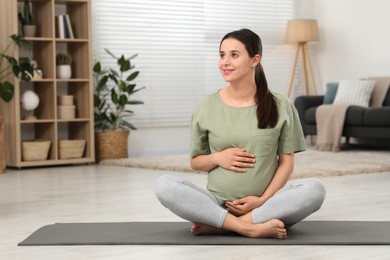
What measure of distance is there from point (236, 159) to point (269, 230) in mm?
291

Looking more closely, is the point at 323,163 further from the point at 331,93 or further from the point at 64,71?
the point at 64,71

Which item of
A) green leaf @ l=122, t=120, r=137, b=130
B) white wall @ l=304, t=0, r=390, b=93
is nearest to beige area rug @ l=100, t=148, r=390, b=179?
green leaf @ l=122, t=120, r=137, b=130

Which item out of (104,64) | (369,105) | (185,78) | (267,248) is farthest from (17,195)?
(369,105)

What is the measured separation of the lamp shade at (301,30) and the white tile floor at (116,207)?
9.71ft

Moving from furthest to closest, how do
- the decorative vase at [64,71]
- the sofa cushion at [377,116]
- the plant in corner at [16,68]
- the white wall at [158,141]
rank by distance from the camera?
the white wall at [158,141] → the sofa cushion at [377,116] → the decorative vase at [64,71] → the plant in corner at [16,68]

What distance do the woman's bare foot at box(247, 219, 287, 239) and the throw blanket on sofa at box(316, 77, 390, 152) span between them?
15.4ft

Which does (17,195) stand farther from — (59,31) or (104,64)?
(104,64)

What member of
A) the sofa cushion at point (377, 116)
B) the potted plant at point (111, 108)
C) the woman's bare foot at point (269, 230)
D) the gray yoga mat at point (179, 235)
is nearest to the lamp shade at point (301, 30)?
the sofa cushion at point (377, 116)

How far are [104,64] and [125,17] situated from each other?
53 cm

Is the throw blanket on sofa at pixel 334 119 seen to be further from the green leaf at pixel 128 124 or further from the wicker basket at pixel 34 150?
the wicker basket at pixel 34 150

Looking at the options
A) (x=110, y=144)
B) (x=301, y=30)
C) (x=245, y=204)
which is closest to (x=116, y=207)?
(x=245, y=204)

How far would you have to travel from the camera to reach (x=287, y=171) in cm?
299

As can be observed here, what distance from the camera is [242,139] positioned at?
2.95 metres

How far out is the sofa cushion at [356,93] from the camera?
7672 mm
